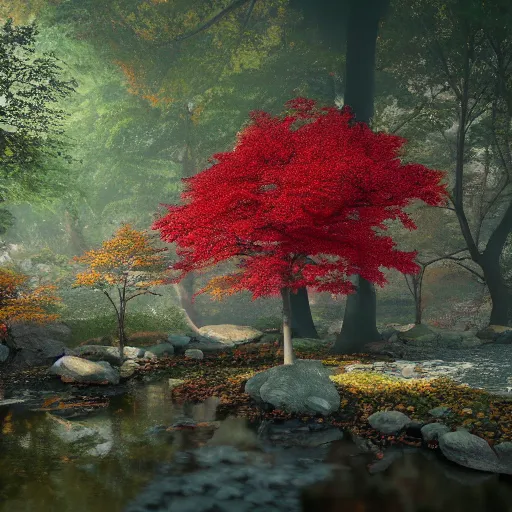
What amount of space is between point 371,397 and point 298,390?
61.8 inches

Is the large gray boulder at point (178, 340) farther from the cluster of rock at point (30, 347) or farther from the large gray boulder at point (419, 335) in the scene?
the large gray boulder at point (419, 335)

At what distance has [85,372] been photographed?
44.7ft

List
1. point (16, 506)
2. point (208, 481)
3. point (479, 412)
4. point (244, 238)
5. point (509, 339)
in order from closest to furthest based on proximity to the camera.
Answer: point (16, 506), point (208, 481), point (479, 412), point (244, 238), point (509, 339)

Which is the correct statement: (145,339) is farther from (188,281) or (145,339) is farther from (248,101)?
(248,101)

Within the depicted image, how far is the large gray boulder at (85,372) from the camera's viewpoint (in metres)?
13.6

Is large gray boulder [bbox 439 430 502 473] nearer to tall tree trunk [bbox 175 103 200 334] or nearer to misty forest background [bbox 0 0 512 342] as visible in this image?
misty forest background [bbox 0 0 512 342]

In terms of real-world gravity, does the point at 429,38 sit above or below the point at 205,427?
above

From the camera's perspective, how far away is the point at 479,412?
9969mm

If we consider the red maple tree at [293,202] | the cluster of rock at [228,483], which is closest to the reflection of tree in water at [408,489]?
the cluster of rock at [228,483]

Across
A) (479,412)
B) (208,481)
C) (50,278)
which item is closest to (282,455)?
(208,481)

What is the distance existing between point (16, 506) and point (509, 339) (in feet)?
53.8

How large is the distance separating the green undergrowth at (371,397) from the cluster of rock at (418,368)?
0.52 metres

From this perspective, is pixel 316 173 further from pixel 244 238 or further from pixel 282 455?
pixel 282 455

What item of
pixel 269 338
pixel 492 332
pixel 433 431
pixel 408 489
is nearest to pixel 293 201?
pixel 433 431
